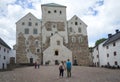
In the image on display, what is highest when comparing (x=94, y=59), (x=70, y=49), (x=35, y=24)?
(x=35, y=24)

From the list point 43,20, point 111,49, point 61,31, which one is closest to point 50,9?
point 43,20

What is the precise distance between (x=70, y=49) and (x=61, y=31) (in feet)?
22.8

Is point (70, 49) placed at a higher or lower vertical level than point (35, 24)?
lower

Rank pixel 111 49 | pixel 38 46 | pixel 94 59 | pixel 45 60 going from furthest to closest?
pixel 94 59 < pixel 38 46 < pixel 45 60 < pixel 111 49

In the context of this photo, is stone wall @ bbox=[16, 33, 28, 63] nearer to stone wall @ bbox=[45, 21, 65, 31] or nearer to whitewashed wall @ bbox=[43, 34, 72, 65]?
whitewashed wall @ bbox=[43, 34, 72, 65]

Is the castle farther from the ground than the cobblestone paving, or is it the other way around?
the castle

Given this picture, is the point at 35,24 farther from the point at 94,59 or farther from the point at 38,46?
the point at 94,59

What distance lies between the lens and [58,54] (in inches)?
1992

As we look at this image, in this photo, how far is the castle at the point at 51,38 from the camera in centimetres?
5074

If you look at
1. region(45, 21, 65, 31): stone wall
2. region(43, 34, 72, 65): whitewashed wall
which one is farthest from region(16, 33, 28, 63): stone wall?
region(45, 21, 65, 31): stone wall

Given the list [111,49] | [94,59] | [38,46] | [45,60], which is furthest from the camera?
[94,59]

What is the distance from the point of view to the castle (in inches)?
1998

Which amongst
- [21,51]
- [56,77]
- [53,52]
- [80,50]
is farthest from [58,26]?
[56,77]

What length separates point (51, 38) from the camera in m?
51.7
